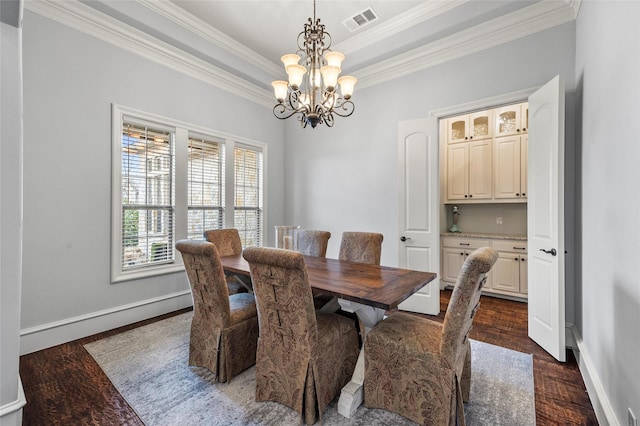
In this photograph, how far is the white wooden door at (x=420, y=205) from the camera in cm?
328

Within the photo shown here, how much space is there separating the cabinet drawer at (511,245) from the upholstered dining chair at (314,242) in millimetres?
2611

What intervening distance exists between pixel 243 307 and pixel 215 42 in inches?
131

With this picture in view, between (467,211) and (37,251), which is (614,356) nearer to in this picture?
(467,211)

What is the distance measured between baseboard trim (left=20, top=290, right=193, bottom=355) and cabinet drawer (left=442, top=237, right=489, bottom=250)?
3.88 m

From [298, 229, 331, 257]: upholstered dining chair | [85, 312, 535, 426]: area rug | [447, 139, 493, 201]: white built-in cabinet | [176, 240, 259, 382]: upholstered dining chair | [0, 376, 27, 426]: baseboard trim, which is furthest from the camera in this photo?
[447, 139, 493, 201]: white built-in cabinet

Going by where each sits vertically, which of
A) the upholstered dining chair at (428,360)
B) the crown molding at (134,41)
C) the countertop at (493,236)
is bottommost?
the upholstered dining chair at (428,360)

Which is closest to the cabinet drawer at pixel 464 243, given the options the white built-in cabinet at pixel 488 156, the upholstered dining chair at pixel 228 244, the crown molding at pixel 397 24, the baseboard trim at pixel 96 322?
the white built-in cabinet at pixel 488 156

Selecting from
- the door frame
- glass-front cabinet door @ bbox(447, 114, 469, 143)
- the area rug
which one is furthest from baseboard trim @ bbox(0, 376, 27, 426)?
glass-front cabinet door @ bbox(447, 114, 469, 143)

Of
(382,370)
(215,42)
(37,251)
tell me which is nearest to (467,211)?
(382,370)

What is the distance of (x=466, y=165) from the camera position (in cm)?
443

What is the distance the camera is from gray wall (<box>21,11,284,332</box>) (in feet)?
8.20

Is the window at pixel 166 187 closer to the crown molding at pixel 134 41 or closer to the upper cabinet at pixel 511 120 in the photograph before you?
the crown molding at pixel 134 41

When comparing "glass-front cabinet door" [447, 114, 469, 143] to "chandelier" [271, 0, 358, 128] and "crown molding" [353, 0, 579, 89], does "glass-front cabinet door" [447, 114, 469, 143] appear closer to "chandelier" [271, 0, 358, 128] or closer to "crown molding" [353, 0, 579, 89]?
"crown molding" [353, 0, 579, 89]

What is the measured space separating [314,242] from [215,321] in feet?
4.90
